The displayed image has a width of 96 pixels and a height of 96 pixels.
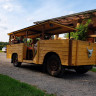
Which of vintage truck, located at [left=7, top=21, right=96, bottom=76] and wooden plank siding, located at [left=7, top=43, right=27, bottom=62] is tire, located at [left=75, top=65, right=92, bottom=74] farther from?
wooden plank siding, located at [left=7, top=43, right=27, bottom=62]

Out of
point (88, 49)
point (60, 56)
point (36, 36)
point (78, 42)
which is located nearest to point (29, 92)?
point (60, 56)

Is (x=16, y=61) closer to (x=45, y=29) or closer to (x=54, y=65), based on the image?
(x=45, y=29)

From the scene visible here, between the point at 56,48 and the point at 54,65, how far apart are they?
31.5 inches

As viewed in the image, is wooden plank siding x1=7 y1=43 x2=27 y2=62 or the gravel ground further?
wooden plank siding x1=7 y1=43 x2=27 y2=62

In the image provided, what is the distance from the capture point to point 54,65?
19.8ft

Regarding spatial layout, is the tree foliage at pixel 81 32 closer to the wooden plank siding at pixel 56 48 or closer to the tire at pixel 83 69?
the tire at pixel 83 69

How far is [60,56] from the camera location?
Result: 5.48 m

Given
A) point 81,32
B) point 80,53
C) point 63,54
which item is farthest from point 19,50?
point 81,32

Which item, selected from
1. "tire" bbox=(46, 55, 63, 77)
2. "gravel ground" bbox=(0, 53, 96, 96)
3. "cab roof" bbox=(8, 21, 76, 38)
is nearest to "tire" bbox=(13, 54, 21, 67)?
"cab roof" bbox=(8, 21, 76, 38)

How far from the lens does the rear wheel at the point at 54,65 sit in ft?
18.8

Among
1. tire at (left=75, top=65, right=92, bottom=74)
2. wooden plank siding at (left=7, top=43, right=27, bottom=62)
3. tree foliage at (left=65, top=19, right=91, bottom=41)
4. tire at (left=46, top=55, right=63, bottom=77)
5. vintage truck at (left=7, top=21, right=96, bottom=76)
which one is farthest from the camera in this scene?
tree foliage at (left=65, top=19, right=91, bottom=41)

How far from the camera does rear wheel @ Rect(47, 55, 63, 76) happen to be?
225 inches

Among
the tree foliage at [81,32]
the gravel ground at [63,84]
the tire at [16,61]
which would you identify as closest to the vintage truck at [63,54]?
the gravel ground at [63,84]

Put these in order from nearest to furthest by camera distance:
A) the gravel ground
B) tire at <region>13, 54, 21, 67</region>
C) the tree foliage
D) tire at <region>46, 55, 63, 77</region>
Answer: the gravel ground < tire at <region>46, 55, 63, 77</region> < tire at <region>13, 54, 21, 67</region> < the tree foliage
